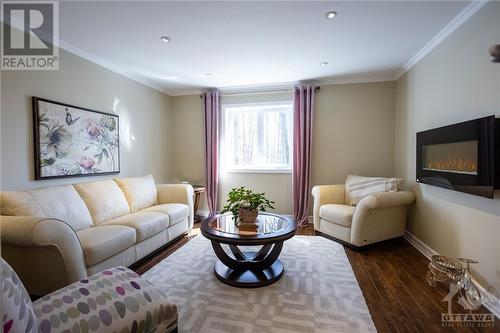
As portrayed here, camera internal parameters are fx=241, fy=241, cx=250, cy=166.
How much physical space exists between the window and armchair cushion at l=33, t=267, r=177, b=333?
10.5 feet

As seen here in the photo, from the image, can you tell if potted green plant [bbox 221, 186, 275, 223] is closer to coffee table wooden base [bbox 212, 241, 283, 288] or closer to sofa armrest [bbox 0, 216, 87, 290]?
coffee table wooden base [bbox 212, 241, 283, 288]

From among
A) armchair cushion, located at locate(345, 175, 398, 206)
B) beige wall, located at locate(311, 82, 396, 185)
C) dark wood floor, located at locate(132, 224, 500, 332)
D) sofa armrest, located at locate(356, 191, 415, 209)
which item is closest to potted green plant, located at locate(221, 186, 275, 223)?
dark wood floor, located at locate(132, 224, 500, 332)

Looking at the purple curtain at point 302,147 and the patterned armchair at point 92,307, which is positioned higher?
the purple curtain at point 302,147

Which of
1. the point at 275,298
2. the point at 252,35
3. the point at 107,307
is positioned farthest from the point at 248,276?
the point at 252,35

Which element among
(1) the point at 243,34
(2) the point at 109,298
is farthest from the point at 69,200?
(1) the point at 243,34

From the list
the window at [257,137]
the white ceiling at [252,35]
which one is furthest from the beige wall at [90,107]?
the window at [257,137]

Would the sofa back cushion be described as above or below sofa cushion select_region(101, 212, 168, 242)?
above

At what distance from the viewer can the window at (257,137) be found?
4336 mm

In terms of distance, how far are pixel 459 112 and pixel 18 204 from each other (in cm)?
395

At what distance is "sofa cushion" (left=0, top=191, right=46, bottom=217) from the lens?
1953 millimetres

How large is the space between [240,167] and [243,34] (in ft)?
→ 8.09

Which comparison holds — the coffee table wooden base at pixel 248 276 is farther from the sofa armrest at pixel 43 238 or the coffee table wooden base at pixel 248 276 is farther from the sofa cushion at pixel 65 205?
the sofa cushion at pixel 65 205

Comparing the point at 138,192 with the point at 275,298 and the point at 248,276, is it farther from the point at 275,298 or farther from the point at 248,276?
the point at 275,298

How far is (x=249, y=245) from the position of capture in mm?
2020
